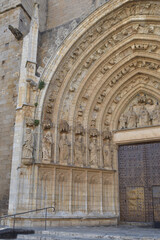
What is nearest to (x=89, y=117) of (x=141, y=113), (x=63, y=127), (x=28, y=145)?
(x=63, y=127)

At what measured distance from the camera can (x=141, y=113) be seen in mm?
9172

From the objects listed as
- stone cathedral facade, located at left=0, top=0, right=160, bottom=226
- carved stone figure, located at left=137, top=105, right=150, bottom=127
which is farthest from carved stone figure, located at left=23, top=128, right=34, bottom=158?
carved stone figure, located at left=137, top=105, right=150, bottom=127

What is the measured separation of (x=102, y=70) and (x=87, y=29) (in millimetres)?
1470

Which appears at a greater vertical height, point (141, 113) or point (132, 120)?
point (141, 113)

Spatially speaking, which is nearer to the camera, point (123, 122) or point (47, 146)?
point (47, 146)

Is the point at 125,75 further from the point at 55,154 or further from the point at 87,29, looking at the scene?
the point at 55,154

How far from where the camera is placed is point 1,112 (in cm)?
950

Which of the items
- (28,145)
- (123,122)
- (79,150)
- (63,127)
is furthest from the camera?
(123,122)

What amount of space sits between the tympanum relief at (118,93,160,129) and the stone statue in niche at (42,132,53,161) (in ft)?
8.77

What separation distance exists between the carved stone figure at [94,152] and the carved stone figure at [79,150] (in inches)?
11.3

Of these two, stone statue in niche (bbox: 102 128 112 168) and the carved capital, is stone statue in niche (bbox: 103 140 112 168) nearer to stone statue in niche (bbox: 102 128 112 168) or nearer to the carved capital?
stone statue in niche (bbox: 102 128 112 168)

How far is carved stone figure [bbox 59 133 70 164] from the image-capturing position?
26.9 ft

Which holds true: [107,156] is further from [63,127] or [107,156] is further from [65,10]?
[65,10]

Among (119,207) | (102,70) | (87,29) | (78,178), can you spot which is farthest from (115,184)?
(87,29)
